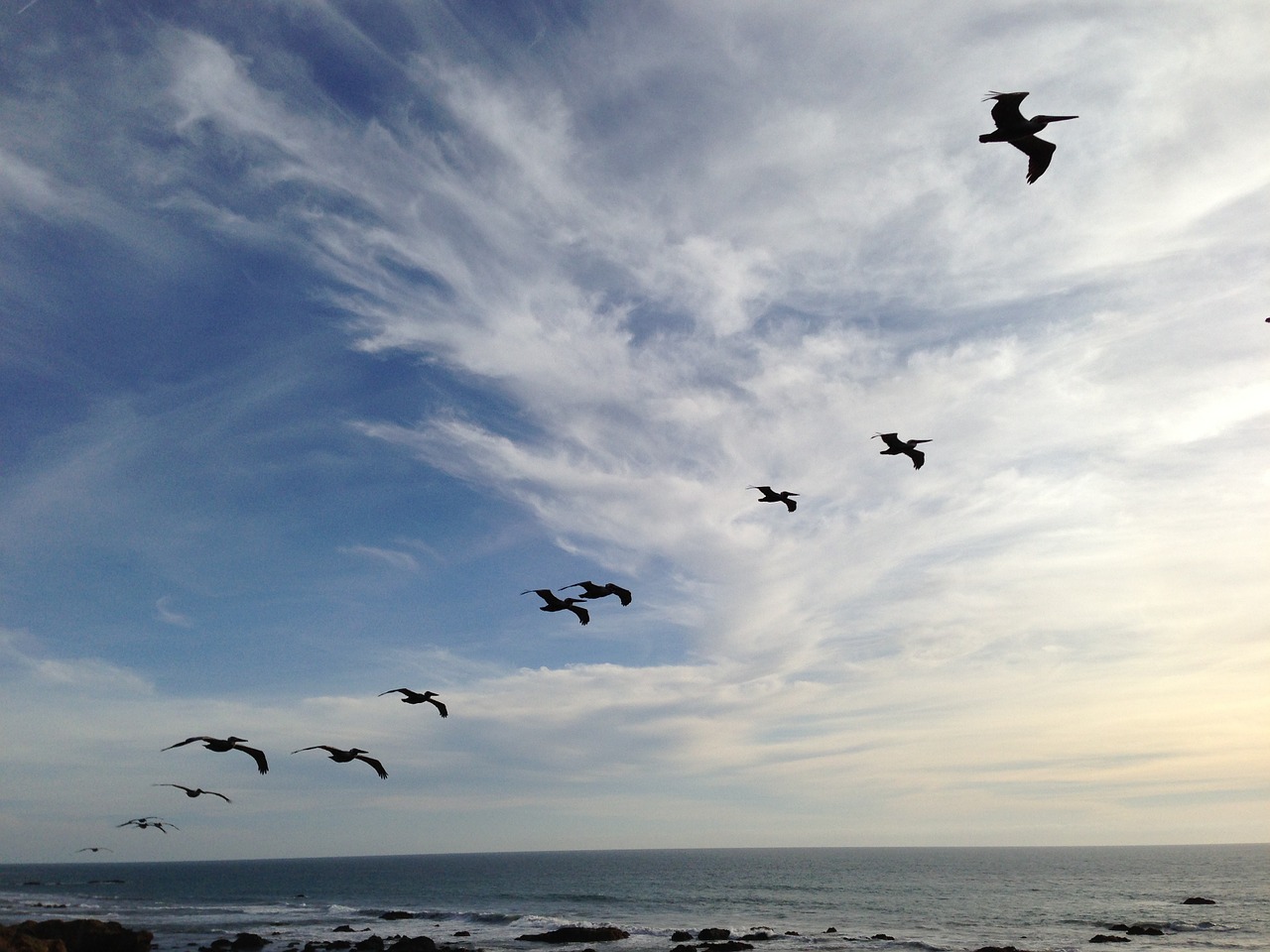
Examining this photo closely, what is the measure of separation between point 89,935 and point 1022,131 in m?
44.6

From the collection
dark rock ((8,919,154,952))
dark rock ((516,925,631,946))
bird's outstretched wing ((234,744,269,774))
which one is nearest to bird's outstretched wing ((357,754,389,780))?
bird's outstretched wing ((234,744,269,774))

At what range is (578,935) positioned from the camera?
4662 cm

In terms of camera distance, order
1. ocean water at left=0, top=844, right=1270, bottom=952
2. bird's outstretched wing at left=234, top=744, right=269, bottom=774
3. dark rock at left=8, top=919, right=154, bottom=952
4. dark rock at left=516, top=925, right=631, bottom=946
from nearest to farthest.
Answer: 1. bird's outstretched wing at left=234, top=744, right=269, bottom=774
2. dark rock at left=8, top=919, right=154, bottom=952
3. dark rock at left=516, top=925, right=631, bottom=946
4. ocean water at left=0, top=844, right=1270, bottom=952

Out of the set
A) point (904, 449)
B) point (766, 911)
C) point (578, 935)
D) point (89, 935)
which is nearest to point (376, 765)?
point (904, 449)

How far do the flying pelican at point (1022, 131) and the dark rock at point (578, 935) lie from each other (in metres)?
47.0

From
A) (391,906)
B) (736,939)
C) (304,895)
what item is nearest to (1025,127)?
(736,939)

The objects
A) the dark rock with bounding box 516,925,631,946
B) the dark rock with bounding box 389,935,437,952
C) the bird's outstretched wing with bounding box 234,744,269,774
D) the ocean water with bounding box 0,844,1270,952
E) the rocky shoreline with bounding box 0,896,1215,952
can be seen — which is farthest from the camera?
the ocean water with bounding box 0,844,1270,952

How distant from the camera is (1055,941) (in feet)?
154

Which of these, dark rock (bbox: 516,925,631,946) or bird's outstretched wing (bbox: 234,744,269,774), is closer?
bird's outstretched wing (bbox: 234,744,269,774)

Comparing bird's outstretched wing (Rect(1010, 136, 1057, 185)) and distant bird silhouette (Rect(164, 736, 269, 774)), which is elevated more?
bird's outstretched wing (Rect(1010, 136, 1057, 185))

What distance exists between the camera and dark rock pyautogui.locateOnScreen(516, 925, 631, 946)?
1812 inches

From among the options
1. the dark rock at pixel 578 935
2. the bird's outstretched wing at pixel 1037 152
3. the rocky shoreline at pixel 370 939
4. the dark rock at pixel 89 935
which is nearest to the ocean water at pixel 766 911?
the dark rock at pixel 578 935

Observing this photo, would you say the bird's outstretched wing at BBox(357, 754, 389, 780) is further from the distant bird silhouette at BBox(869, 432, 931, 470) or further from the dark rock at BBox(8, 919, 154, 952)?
the dark rock at BBox(8, 919, 154, 952)

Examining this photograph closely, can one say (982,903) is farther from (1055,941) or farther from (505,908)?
(505,908)
